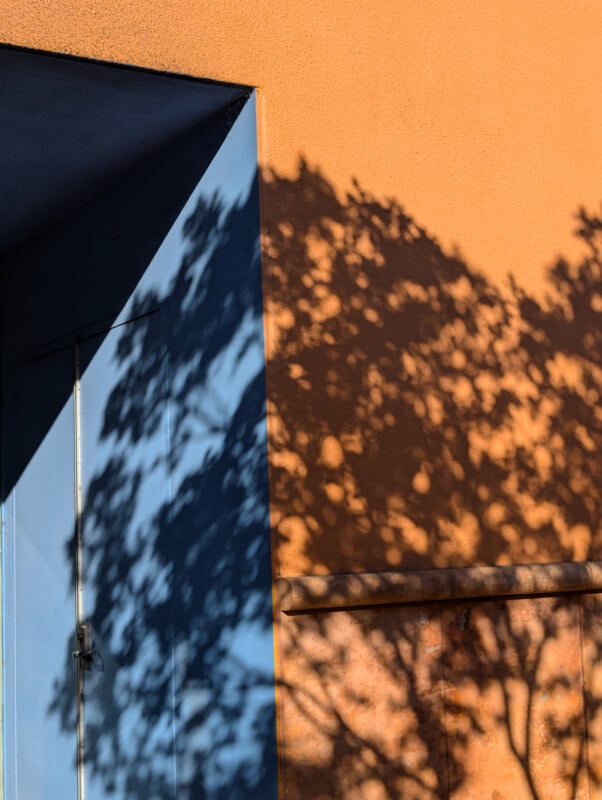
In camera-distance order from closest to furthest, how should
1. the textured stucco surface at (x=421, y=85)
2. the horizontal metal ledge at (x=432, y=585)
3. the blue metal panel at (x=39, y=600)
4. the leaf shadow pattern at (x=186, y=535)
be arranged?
the horizontal metal ledge at (x=432, y=585), the leaf shadow pattern at (x=186, y=535), the textured stucco surface at (x=421, y=85), the blue metal panel at (x=39, y=600)

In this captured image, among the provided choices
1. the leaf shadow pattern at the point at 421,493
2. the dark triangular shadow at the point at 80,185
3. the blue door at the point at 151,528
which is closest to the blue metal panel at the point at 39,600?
the blue door at the point at 151,528

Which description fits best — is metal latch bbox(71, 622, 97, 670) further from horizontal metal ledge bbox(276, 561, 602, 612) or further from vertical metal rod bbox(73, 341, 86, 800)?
horizontal metal ledge bbox(276, 561, 602, 612)

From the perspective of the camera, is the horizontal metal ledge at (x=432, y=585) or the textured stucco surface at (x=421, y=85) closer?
the horizontal metal ledge at (x=432, y=585)

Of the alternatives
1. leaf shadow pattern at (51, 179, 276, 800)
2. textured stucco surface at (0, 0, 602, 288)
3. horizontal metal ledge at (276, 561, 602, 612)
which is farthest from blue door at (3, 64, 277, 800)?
textured stucco surface at (0, 0, 602, 288)

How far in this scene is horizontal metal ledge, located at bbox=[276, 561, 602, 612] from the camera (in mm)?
5344

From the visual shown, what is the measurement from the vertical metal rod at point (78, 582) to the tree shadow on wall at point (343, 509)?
20 centimetres

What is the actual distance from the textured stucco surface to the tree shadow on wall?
24 centimetres

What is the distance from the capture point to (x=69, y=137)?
20.5ft

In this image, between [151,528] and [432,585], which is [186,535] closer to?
[151,528]

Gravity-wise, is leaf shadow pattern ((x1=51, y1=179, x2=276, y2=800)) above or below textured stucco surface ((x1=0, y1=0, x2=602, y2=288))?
below

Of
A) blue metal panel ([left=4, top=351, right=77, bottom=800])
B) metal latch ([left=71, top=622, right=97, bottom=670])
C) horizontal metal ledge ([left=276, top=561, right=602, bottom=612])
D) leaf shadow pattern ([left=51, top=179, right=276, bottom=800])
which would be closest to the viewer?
horizontal metal ledge ([left=276, top=561, right=602, bottom=612])

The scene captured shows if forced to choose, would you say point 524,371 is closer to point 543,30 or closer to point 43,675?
point 543,30

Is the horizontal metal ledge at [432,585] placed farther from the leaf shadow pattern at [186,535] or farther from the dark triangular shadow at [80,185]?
the dark triangular shadow at [80,185]

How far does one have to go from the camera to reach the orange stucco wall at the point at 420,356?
5.53 metres
